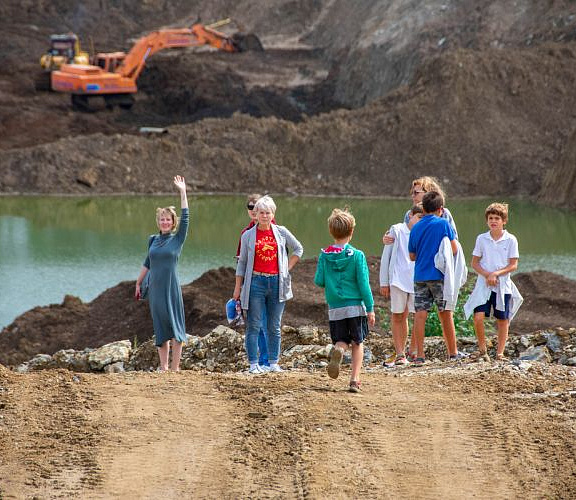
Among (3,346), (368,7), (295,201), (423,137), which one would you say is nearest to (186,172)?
(295,201)

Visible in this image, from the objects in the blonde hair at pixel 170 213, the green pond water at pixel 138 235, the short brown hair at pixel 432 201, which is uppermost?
the short brown hair at pixel 432 201

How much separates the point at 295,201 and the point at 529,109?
7836 millimetres

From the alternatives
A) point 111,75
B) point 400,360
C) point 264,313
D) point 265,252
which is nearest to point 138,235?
point 111,75

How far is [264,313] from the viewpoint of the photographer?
32.1ft

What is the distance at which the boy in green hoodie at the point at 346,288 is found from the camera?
8688 millimetres

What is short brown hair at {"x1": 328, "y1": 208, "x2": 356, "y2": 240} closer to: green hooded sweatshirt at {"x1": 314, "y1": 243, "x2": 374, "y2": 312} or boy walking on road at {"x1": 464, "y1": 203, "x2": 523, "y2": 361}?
green hooded sweatshirt at {"x1": 314, "y1": 243, "x2": 374, "y2": 312}

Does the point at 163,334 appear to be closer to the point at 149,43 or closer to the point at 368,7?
the point at 149,43

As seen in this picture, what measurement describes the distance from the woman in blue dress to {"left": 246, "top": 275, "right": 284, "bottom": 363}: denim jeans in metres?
0.74

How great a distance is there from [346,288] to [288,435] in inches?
63.2

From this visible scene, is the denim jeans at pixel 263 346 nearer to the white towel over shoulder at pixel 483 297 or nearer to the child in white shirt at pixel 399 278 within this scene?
the child in white shirt at pixel 399 278

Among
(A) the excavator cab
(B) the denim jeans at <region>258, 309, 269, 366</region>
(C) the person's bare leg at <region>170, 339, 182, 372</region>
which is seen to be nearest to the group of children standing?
(B) the denim jeans at <region>258, 309, 269, 366</region>

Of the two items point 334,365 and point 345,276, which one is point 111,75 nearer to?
point 345,276

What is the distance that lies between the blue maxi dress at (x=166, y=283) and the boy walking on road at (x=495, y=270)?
2.45 m

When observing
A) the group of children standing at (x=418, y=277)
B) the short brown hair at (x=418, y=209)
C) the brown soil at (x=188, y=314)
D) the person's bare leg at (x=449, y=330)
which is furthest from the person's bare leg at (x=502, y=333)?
the brown soil at (x=188, y=314)
